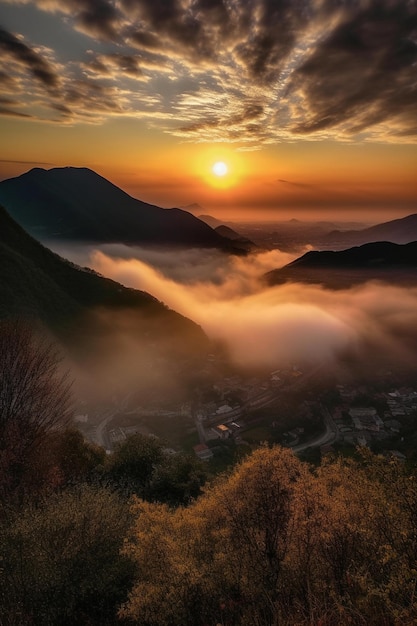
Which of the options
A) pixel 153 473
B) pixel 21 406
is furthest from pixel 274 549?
pixel 21 406

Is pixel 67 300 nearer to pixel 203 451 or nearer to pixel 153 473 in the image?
pixel 203 451

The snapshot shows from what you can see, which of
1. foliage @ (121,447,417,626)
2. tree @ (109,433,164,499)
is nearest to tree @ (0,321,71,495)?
tree @ (109,433,164,499)

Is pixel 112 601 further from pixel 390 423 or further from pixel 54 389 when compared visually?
pixel 390 423

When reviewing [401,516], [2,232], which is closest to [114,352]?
[2,232]

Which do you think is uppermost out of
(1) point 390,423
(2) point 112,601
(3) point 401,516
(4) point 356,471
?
(3) point 401,516

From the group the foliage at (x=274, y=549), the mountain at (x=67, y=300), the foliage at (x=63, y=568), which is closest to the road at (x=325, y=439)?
the mountain at (x=67, y=300)

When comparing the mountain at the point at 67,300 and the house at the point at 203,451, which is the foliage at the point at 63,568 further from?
the house at the point at 203,451
